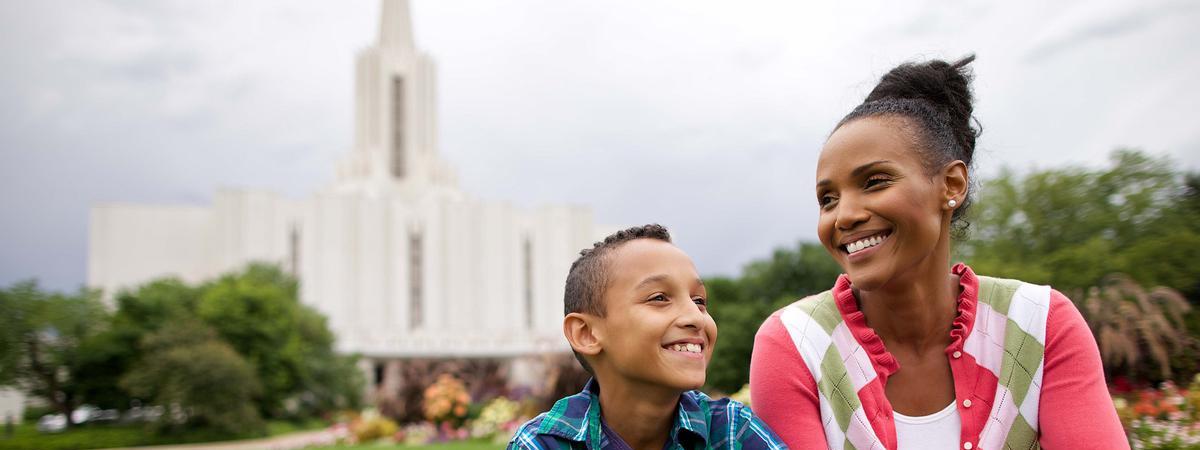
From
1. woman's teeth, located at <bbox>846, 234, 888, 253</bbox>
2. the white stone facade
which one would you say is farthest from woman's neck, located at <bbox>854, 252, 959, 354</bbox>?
the white stone facade

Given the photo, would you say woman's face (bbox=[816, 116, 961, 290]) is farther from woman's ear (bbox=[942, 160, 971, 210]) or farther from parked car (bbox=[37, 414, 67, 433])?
parked car (bbox=[37, 414, 67, 433])

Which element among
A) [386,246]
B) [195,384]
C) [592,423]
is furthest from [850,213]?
[386,246]

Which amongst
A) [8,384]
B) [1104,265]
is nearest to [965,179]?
[1104,265]

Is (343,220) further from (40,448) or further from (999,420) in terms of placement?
(999,420)

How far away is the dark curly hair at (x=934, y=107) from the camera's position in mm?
2133

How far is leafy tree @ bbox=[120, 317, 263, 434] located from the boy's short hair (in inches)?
830

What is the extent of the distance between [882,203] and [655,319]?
0.59m

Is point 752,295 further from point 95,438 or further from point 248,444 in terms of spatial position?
point 95,438

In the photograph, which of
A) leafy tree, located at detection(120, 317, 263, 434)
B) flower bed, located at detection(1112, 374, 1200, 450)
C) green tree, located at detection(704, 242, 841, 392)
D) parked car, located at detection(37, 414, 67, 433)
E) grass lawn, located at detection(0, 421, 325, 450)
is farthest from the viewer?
parked car, located at detection(37, 414, 67, 433)

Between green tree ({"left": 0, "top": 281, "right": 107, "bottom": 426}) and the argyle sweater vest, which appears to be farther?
green tree ({"left": 0, "top": 281, "right": 107, "bottom": 426})

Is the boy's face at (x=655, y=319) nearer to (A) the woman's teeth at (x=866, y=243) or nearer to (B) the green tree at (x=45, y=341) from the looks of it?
(A) the woman's teeth at (x=866, y=243)

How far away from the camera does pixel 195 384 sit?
69.4 feet

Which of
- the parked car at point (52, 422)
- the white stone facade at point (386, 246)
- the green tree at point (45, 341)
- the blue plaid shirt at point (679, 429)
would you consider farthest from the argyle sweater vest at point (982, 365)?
the white stone facade at point (386, 246)

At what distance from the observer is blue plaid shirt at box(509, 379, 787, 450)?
7.17 feet
